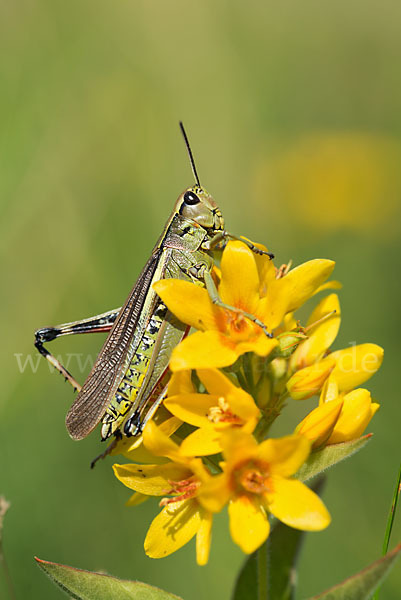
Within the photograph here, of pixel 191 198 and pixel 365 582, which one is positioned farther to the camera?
pixel 191 198

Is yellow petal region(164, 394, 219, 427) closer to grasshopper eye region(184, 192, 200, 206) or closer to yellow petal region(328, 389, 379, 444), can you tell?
yellow petal region(328, 389, 379, 444)

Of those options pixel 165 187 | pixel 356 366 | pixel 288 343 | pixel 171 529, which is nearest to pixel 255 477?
pixel 171 529

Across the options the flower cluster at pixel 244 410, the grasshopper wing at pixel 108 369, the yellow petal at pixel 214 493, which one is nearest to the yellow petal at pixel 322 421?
the flower cluster at pixel 244 410

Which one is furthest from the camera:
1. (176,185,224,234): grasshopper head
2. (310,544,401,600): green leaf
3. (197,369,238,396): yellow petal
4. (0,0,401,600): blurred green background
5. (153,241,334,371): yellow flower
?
(0,0,401,600): blurred green background

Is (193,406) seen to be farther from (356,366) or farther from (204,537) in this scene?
(356,366)

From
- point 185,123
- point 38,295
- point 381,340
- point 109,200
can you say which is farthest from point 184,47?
point 381,340

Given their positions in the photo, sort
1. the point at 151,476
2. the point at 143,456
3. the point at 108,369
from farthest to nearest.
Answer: the point at 108,369 < the point at 143,456 < the point at 151,476

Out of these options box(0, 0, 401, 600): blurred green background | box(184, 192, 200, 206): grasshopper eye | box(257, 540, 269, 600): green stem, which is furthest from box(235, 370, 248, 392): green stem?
box(0, 0, 401, 600): blurred green background
